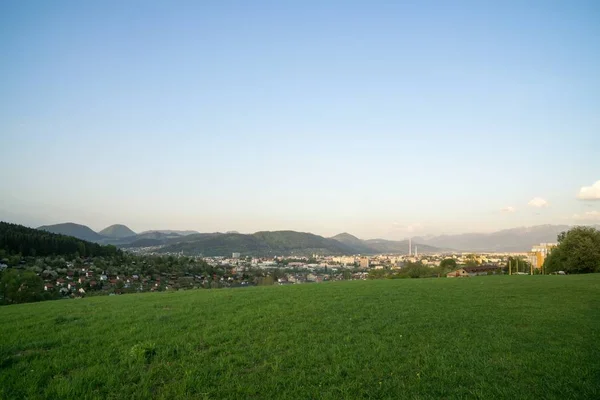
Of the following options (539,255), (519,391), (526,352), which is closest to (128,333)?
(519,391)

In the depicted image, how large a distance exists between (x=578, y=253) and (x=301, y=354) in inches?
2558

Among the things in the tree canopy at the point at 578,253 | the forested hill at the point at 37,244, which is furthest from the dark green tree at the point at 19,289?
the tree canopy at the point at 578,253

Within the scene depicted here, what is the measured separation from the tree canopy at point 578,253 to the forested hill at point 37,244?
9597 cm

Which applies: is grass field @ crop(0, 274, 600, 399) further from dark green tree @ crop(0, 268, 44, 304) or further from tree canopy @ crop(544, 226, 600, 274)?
tree canopy @ crop(544, 226, 600, 274)

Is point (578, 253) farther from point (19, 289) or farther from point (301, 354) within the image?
point (19, 289)

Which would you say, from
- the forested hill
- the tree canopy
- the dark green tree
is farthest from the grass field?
the forested hill

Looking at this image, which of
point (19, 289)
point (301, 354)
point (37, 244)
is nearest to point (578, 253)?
point (301, 354)

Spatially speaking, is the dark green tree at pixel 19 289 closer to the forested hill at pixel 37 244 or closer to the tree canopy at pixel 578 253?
the forested hill at pixel 37 244

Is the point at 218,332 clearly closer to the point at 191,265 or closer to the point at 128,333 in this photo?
the point at 128,333

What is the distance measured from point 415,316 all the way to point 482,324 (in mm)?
2336

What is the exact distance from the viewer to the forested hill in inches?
2682

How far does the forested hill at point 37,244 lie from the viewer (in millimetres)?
68125

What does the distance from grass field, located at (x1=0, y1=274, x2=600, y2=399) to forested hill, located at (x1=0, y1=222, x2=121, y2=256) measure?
69.8 m

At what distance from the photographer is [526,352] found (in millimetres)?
8938
